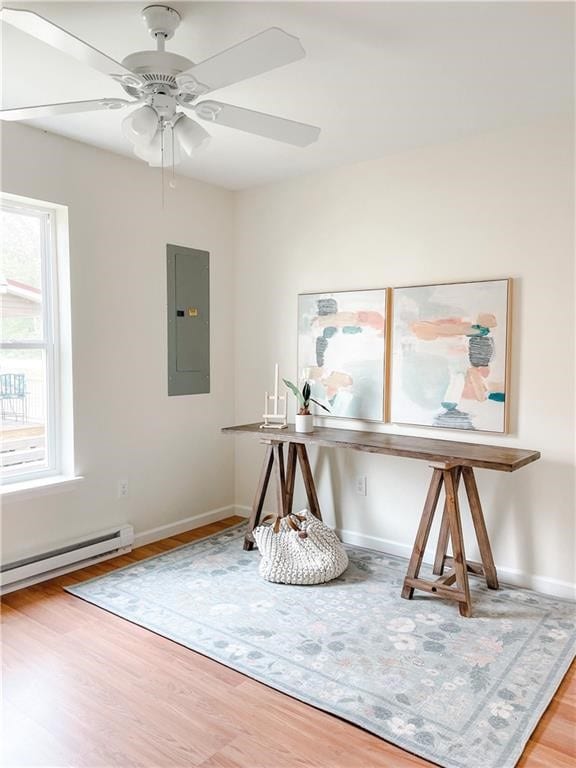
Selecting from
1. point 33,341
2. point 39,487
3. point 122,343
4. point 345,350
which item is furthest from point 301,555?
point 33,341

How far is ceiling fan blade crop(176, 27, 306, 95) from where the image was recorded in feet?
5.09

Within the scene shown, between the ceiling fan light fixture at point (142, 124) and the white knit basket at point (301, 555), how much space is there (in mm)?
2129

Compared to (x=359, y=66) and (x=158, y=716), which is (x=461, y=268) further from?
(x=158, y=716)

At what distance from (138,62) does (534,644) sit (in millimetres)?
2756

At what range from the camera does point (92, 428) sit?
337cm

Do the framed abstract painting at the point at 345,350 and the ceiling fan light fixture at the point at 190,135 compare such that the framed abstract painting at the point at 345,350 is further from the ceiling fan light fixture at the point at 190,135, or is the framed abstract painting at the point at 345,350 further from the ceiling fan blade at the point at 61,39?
the ceiling fan blade at the point at 61,39

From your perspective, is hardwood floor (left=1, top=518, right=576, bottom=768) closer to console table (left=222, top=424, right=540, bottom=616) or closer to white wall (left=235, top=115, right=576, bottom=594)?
console table (left=222, top=424, right=540, bottom=616)

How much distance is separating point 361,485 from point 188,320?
64.6 inches

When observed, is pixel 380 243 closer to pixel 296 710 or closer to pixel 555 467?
pixel 555 467

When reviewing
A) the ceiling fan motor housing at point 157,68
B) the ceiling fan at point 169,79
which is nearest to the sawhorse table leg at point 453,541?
the ceiling fan at point 169,79

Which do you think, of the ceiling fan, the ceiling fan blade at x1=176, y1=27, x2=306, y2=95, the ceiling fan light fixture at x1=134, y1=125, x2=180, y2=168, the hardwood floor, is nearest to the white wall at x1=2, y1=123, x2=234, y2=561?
the hardwood floor

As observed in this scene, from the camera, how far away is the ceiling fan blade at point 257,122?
1.98 metres

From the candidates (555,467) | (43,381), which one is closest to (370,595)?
(555,467)

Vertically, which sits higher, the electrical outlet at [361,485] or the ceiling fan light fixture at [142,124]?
the ceiling fan light fixture at [142,124]
